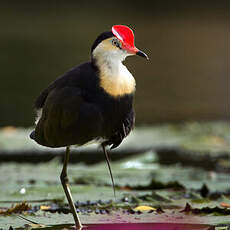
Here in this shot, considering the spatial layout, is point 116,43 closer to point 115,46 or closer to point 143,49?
point 115,46

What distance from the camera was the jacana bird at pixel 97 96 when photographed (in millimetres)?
4047

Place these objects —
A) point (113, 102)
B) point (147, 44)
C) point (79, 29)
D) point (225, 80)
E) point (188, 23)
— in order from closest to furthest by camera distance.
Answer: point (113, 102), point (225, 80), point (147, 44), point (79, 29), point (188, 23)

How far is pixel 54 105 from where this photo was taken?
421 centimetres

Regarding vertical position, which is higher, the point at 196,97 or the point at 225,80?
the point at 225,80

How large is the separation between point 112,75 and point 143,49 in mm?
12728

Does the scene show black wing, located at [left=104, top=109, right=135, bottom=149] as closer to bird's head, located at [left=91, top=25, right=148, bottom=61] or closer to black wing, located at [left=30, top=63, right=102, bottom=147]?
black wing, located at [left=30, top=63, right=102, bottom=147]

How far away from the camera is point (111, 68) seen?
4.04 m

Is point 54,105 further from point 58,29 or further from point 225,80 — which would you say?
point 58,29

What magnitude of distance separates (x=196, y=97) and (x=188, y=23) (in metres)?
12.2

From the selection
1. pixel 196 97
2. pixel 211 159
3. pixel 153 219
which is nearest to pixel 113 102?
pixel 153 219

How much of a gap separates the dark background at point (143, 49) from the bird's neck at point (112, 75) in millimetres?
5080

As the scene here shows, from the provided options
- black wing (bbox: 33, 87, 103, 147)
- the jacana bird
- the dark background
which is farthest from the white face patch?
the dark background

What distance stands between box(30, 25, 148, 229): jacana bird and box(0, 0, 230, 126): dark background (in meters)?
4.88

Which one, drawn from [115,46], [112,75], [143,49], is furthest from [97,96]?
[143,49]
